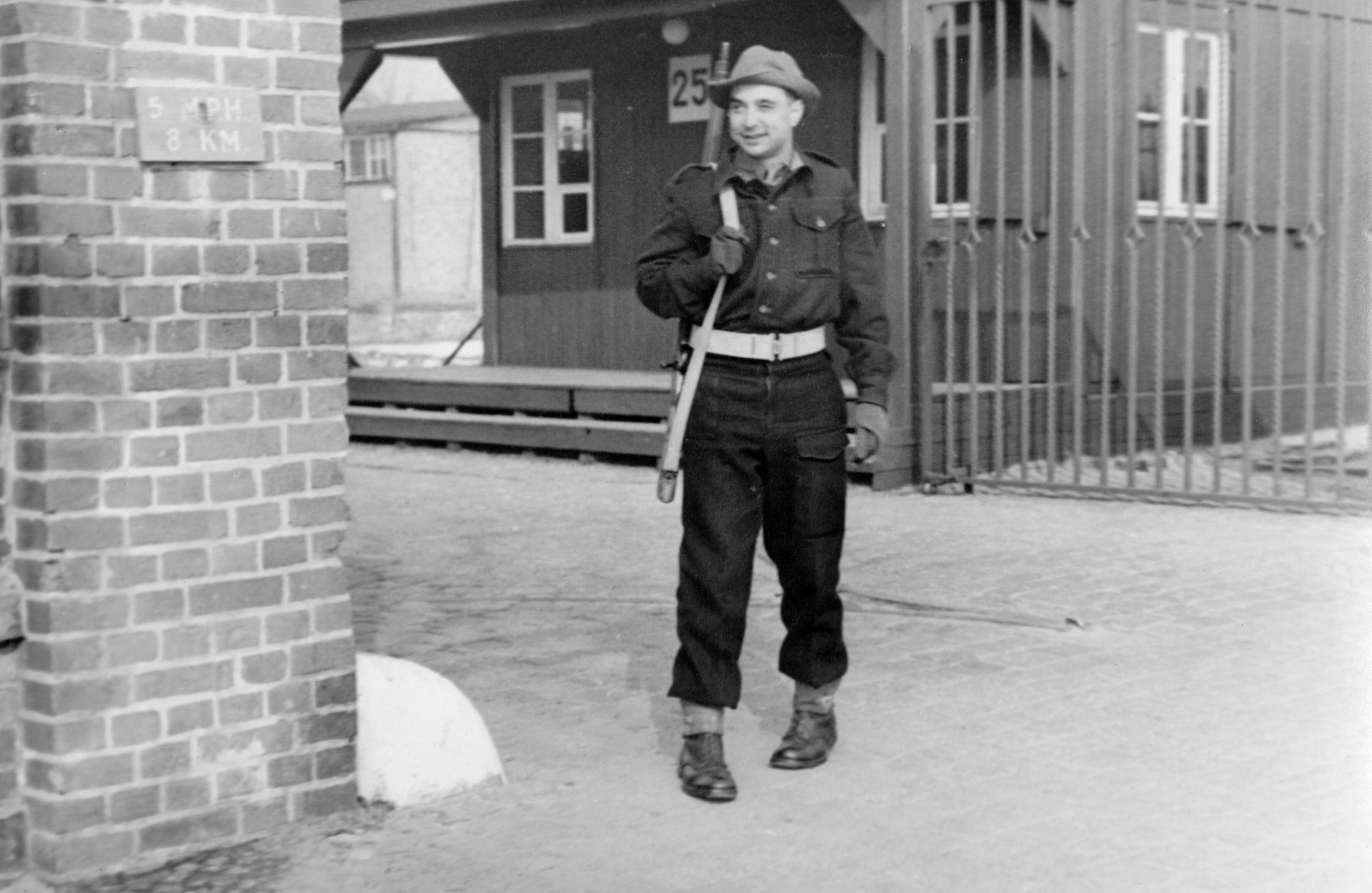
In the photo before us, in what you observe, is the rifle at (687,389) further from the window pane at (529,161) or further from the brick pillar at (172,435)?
the window pane at (529,161)

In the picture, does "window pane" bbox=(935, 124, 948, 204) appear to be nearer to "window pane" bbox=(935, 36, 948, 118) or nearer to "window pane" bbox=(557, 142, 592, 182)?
"window pane" bbox=(935, 36, 948, 118)

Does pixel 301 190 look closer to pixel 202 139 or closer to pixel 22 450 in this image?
pixel 202 139

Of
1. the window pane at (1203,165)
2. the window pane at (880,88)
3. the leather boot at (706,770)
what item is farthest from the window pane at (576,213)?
the leather boot at (706,770)

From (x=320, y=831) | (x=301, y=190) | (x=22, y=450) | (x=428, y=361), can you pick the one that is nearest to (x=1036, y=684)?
(x=320, y=831)

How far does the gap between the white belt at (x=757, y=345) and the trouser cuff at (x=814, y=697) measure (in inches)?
35.3

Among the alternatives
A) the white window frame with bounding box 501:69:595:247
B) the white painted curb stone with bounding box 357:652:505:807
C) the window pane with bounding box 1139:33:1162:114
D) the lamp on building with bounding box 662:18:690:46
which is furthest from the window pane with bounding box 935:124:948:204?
the white painted curb stone with bounding box 357:652:505:807

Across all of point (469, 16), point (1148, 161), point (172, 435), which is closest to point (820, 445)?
point (172, 435)

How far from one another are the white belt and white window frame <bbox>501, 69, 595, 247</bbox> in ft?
37.4

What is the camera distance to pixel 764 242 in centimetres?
482

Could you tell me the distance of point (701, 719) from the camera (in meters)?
4.80

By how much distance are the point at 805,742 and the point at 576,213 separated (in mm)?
11859

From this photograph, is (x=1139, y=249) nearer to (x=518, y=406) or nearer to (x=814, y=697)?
(x=518, y=406)

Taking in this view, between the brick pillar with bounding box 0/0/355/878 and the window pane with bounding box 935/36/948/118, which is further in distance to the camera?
the window pane with bounding box 935/36/948/118

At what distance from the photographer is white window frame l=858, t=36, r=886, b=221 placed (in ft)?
45.1
